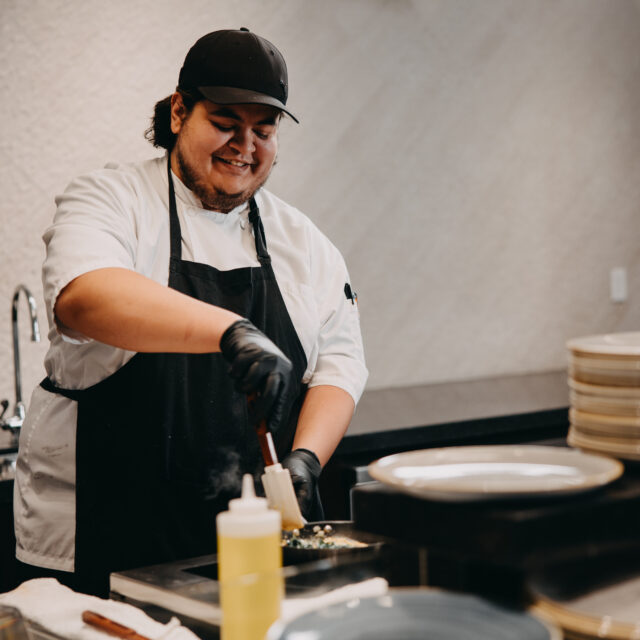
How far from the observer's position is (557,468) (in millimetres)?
965

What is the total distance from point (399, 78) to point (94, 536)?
7.88 ft

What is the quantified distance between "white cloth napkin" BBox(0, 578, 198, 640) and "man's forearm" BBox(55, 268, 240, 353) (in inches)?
16.6

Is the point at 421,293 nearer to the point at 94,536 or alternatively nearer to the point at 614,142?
the point at 614,142

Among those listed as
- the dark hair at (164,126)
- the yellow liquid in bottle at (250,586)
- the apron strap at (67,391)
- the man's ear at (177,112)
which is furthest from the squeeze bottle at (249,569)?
the dark hair at (164,126)

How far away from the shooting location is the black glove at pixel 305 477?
67.2 inches

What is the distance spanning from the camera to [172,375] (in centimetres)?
184

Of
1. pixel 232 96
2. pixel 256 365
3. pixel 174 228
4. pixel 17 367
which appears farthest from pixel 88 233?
pixel 17 367

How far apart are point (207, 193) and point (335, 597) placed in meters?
1.12

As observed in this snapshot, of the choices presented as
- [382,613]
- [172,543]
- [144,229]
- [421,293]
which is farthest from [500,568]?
[421,293]

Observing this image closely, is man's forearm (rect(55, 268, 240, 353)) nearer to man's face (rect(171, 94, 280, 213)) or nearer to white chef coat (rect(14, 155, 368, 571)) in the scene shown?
white chef coat (rect(14, 155, 368, 571))

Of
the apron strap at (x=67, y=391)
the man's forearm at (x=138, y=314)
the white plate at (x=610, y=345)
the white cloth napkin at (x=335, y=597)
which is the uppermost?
the man's forearm at (x=138, y=314)

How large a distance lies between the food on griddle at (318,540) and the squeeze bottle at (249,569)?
0.37 metres

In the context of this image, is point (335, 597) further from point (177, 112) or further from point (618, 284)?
point (618, 284)

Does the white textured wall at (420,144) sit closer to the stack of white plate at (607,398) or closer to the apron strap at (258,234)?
the apron strap at (258,234)
